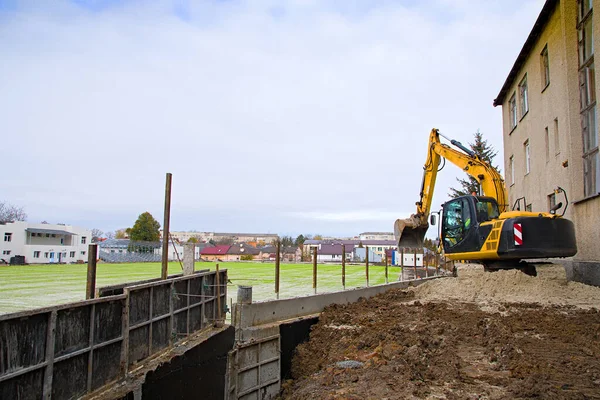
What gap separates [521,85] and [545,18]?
15.2 feet

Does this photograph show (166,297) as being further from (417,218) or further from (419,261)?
(419,261)

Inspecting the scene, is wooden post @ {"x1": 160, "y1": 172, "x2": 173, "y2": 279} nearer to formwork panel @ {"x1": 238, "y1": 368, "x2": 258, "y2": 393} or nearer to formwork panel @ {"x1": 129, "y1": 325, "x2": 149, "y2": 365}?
formwork panel @ {"x1": 129, "y1": 325, "x2": 149, "y2": 365}

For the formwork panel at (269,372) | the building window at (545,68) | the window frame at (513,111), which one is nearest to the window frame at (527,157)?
the window frame at (513,111)

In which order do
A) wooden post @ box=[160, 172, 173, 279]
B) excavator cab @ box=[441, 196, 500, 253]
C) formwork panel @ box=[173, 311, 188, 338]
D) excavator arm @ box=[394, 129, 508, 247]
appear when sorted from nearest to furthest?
1. formwork panel @ box=[173, 311, 188, 338]
2. wooden post @ box=[160, 172, 173, 279]
3. excavator cab @ box=[441, 196, 500, 253]
4. excavator arm @ box=[394, 129, 508, 247]

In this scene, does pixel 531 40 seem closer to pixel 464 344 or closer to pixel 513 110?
pixel 513 110

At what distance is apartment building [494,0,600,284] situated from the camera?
540 inches

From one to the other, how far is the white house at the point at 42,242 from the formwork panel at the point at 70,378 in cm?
6239

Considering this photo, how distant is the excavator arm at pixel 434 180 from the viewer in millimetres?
14750

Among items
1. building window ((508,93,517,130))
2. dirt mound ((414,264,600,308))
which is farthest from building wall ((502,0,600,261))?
dirt mound ((414,264,600,308))

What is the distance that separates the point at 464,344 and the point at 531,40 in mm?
14794

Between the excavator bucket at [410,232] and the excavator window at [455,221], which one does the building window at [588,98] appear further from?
the excavator bucket at [410,232]

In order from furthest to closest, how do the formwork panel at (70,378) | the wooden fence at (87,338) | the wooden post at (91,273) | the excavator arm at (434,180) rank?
the excavator arm at (434,180)
the wooden post at (91,273)
the formwork panel at (70,378)
the wooden fence at (87,338)

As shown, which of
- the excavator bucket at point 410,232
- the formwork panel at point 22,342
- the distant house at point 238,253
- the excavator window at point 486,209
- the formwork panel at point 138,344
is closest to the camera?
the formwork panel at point 22,342

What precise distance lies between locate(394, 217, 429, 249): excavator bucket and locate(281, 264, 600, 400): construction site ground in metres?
2.02
